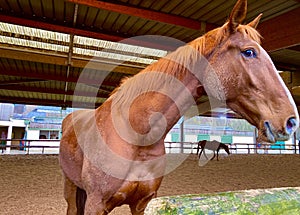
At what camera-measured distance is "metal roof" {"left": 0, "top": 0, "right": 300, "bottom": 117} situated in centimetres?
290

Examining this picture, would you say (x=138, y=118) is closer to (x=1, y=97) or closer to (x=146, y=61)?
(x=146, y=61)

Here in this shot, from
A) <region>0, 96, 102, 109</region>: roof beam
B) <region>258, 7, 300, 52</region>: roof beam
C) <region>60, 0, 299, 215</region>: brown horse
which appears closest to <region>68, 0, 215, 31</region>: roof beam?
<region>258, 7, 300, 52</region>: roof beam

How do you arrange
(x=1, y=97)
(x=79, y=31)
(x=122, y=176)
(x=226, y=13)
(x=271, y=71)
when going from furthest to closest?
(x=1, y=97) < (x=79, y=31) < (x=226, y=13) < (x=122, y=176) < (x=271, y=71)

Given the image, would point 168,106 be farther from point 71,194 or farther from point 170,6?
point 170,6

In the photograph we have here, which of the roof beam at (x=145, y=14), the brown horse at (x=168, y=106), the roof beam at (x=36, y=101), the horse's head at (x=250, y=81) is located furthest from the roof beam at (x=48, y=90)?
the horse's head at (x=250, y=81)

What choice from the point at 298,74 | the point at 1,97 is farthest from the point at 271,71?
the point at 1,97

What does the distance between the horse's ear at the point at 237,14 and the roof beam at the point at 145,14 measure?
78.8 inches

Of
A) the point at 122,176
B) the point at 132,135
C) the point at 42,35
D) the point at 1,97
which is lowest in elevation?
the point at 122,176

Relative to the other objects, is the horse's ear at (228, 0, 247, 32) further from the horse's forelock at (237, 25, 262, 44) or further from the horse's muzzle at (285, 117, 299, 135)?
the horse's muzzle at (285, 117, 299, 135)

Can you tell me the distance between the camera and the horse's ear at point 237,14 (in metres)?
1.01

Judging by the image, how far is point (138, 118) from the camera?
1.19 m

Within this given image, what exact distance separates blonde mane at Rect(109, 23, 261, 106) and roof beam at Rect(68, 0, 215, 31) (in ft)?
5.75

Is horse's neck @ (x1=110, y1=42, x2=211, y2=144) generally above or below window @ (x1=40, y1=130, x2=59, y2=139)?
above

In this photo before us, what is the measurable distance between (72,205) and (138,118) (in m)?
1.03
